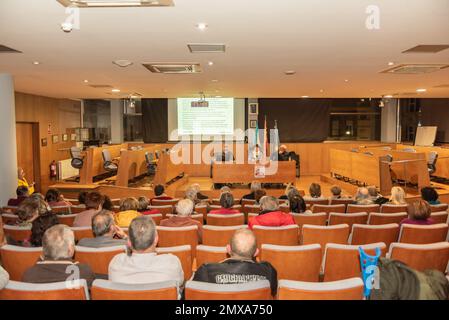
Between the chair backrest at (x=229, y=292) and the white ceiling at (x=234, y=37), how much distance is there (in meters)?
2.39

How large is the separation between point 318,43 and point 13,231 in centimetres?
404

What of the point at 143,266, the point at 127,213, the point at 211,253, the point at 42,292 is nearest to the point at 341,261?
the point at 211,253

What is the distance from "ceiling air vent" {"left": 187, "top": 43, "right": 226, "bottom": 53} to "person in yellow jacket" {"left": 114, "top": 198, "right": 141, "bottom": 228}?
2.06 metres

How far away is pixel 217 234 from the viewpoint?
12.4ft

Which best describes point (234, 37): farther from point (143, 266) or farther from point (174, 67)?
point (143, 266)

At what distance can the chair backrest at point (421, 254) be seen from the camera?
2900 mm

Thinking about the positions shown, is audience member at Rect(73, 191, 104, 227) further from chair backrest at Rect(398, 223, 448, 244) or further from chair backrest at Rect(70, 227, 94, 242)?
chair backrest at Rect(398, 223, 448, 244)

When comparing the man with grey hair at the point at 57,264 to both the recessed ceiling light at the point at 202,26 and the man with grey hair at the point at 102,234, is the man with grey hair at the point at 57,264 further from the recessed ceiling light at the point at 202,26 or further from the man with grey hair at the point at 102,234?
the recessed ceiling light at the point at 202,26

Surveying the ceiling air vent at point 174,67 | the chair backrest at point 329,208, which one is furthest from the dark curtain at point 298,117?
the chair backrest at point 329,208

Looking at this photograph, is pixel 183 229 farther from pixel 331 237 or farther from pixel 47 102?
pixel 47 102

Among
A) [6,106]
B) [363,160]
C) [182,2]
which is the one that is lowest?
[363,160]

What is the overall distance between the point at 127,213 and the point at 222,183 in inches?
286

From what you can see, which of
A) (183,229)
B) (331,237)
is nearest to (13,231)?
(183,229)

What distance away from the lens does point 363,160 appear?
11070 millimetres
